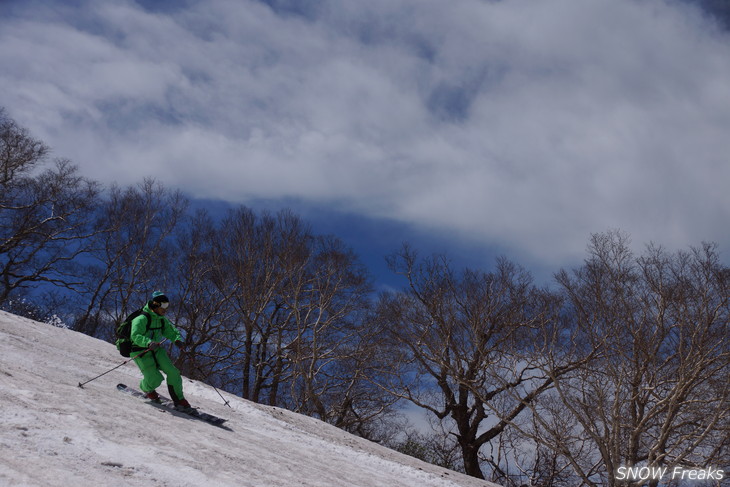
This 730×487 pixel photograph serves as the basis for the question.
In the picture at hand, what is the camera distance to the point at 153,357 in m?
7.51

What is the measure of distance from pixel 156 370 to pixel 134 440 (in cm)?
268

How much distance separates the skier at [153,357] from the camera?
24.2 ft

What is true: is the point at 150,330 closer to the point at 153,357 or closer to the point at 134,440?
Result: the point at 153,357

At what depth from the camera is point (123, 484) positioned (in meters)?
3.76

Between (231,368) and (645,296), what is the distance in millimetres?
17334

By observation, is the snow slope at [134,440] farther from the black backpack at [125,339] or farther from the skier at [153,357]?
the black backpack at [125,339]

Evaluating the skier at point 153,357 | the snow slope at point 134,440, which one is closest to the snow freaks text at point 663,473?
the snow slope at point 134,440

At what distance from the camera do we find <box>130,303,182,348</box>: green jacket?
23.7ft

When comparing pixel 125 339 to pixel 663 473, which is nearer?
pixel 125 339

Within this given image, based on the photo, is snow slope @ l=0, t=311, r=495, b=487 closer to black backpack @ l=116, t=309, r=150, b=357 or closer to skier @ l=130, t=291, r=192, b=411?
skier @ l=130, t=291, r=192, b=411

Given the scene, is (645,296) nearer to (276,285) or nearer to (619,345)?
(619,345)

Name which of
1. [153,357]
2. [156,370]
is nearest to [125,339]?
[153,357]

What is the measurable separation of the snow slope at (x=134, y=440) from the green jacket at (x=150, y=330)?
79 centimetres

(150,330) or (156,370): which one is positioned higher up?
(150,330)
